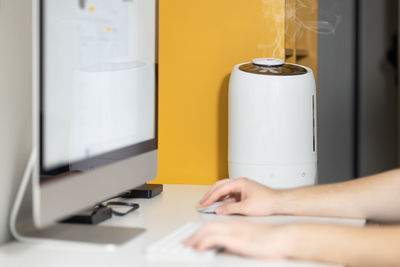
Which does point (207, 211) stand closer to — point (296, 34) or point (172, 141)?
point (172, 141)

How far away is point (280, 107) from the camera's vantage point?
4.03ft

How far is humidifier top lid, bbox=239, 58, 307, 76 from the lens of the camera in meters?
1.26

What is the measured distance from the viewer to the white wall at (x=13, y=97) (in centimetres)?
78

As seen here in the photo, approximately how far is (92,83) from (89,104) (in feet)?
0.11

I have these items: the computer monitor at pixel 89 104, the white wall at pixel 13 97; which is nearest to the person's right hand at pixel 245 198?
the computer monitor at pixel 89 104

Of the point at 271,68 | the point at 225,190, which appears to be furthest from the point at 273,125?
the point at 225,190

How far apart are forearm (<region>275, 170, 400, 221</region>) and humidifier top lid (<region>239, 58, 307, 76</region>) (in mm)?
347

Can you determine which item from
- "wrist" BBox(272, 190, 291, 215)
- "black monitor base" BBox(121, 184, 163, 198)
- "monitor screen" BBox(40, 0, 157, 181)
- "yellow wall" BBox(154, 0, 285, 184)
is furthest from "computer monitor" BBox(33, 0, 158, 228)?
"yellow wall" BBox(154, 0, 285, 184)

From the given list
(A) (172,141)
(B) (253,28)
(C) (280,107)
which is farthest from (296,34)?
(A) (172,141)

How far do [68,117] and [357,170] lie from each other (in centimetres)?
204

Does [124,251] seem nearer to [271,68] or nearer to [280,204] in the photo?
[280,204]

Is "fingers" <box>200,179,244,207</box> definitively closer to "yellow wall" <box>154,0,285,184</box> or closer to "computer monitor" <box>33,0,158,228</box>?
"computer monitor" <box>33,0,158,228</box>

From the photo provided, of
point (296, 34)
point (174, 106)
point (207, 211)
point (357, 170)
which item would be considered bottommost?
point (357, 170)

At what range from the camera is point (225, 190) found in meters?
1.03
